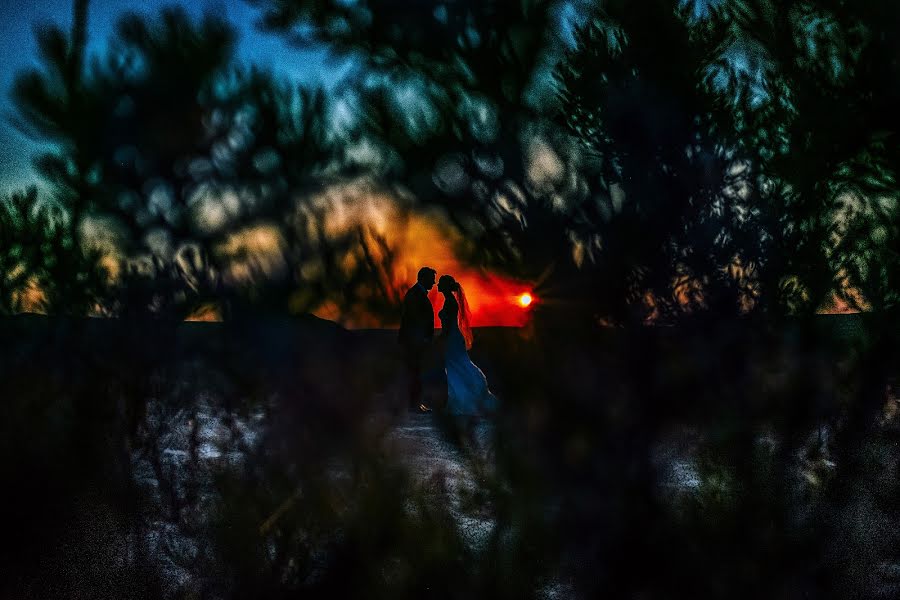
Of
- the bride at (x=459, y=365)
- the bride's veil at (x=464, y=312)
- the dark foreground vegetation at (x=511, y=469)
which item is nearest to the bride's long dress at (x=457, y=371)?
the bride at (x=459, y=365)

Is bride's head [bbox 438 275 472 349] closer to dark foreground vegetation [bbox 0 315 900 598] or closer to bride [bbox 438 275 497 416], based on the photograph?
bride [bbox 438 275 497 416]

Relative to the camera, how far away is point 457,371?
8.85 metres

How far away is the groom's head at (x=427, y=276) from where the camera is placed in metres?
3.28

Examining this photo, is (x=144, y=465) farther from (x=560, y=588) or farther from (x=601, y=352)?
(x=601, y=352)

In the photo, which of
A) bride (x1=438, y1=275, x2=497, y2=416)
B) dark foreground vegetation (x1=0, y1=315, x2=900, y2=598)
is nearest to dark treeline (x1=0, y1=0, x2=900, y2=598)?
dark foreground vegetation (x1=0, y1=315, x2=900, y2=598)

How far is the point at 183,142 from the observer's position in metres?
4.07

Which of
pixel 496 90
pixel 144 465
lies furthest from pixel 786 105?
pixel 144 465

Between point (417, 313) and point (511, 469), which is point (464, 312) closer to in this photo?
point (417, 313)

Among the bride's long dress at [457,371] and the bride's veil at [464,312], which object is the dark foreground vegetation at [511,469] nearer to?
the bride's veil at [464,312]

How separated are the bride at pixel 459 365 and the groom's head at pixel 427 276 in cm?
51

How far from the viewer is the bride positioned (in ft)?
13.8

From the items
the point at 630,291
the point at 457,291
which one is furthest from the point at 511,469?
the point at 457,291

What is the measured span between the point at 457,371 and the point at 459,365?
262mm

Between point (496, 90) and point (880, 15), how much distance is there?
1320 mm
